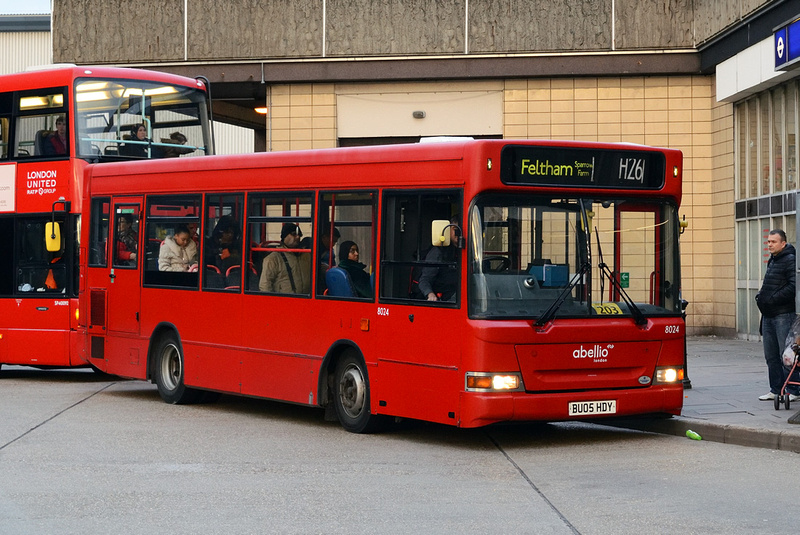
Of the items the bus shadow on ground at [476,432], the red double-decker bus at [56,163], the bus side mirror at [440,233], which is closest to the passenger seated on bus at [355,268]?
the bus side mirror at [440,233]

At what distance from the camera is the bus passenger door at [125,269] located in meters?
15.7

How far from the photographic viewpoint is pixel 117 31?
26.8m

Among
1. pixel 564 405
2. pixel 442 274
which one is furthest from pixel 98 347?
pixel 564 405

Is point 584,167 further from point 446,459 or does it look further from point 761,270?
point 761,270

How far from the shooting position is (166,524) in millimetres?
7664

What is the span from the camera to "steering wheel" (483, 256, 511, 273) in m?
10.9

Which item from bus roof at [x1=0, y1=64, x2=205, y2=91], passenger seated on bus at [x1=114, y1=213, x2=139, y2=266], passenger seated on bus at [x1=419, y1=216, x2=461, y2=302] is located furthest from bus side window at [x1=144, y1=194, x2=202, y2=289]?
passenger seated on bus at [x1=419, y1=216, x2=461, y2=302]

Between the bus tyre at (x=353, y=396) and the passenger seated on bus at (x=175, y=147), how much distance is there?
23.3 feet

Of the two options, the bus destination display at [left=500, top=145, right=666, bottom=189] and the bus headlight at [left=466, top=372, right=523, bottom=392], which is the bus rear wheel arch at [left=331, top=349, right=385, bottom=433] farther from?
the bus destination display at [left=500, top=145, right=666, bottom=189]

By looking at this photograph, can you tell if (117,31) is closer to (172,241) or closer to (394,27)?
(394,27)

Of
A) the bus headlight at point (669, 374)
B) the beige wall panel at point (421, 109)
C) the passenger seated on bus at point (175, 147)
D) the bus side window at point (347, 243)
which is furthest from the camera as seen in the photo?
the beige wall panel at point (421, 109)

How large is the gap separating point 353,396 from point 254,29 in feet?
51.2

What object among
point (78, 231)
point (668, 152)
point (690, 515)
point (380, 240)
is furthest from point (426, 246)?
point (78, 231)

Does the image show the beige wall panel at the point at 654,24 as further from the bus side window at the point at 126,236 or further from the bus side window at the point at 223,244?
the bus side window at the point at 223,244
